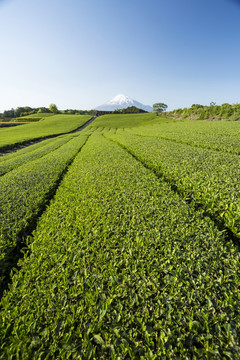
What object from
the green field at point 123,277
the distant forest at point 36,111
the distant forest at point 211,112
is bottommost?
the green field at point 123,277

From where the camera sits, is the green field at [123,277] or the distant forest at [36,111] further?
the distant forest at [36,111]

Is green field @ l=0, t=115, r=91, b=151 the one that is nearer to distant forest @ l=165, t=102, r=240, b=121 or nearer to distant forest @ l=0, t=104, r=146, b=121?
distant forest @ l=165, t=102, r=240, b=121

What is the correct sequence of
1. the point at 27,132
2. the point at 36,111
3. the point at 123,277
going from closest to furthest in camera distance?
the point at 123,277, the point at 27,132, the point at 36,111

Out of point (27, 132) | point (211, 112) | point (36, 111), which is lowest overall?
point (27, 132)

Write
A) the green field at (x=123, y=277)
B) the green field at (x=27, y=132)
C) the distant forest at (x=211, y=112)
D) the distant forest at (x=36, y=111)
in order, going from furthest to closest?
the distant forest at (x=36, y=111)
the distant forest at (x=211, y=112)
the green field at (x=27, y=132)
the green field at (x=123, y=277)

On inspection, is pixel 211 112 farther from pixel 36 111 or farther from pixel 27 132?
pixel 36 111

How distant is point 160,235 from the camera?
3.80 metres

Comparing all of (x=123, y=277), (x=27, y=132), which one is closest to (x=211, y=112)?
(x=27, y=132)

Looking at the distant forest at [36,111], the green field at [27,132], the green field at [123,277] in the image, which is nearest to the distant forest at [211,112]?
the green field at [27,132]

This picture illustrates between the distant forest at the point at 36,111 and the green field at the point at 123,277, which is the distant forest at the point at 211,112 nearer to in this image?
the green field at the point at 123,277

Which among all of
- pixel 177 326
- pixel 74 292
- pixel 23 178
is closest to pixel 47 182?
pixel 23 178

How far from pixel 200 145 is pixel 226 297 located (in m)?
14.5

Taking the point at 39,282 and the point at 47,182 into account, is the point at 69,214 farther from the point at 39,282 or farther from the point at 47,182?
the point at 47,182

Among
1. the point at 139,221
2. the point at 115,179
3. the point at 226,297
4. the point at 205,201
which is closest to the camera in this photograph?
the point at 226,297
